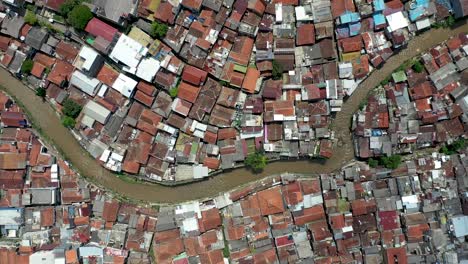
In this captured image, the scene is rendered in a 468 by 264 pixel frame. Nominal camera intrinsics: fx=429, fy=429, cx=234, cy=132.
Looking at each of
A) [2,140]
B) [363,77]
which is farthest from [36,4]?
[363,77]

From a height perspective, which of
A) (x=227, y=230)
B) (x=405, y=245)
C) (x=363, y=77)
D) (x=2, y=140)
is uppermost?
(x=363, y=77)

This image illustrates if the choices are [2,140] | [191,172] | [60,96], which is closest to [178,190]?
[191,172]

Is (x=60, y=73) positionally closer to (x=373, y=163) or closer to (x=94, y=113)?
(x=94, y=113)

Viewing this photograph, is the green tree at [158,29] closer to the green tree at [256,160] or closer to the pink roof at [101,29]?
the pink roof at [101,29]

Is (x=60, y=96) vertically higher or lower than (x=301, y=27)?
lower

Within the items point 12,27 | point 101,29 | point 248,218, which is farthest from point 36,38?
point 248,218

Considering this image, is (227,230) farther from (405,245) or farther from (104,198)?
(405,245)
